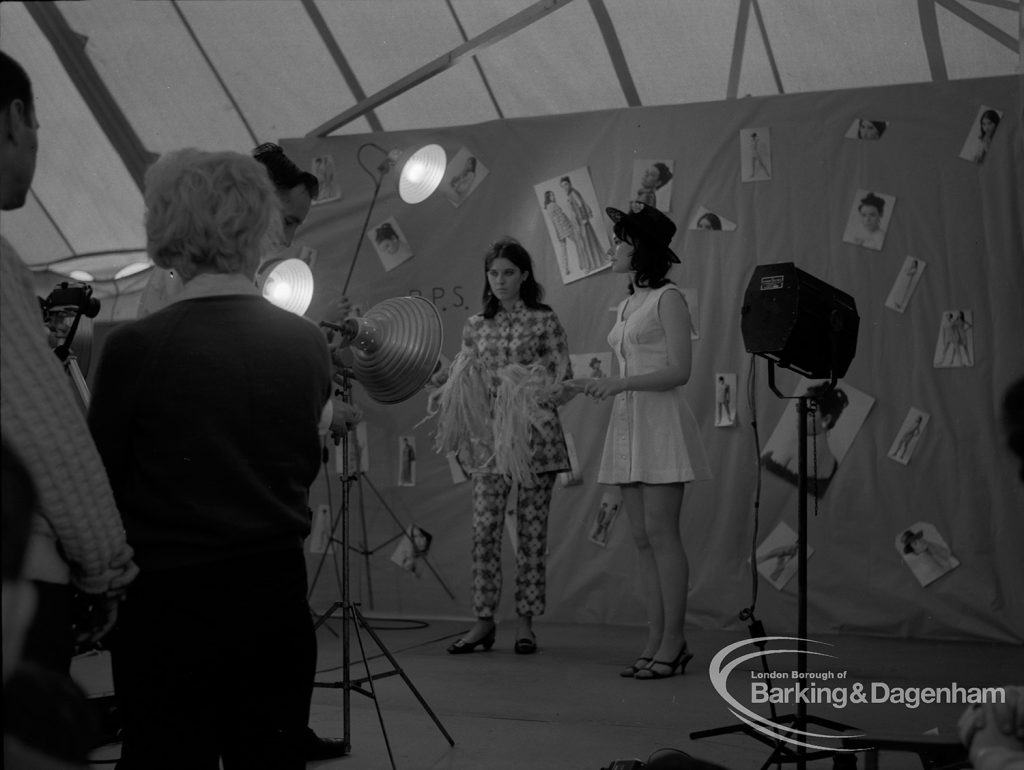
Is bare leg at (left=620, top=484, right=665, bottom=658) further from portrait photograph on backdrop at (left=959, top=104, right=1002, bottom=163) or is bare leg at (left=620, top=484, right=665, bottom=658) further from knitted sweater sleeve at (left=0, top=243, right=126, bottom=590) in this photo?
knitted sweater sleeve at (left=0, top=243, right=126, bottom=590)

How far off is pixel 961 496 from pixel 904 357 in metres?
0.68

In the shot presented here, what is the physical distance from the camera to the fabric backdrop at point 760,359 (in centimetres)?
486

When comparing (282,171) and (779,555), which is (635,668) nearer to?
(779,555)

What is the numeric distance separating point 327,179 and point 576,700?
10.9 ft

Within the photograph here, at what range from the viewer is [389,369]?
9.68 ft

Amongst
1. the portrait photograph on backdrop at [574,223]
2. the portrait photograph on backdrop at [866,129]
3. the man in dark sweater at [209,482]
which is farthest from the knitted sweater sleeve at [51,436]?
the portrait photograph on backdrop at [866,129]

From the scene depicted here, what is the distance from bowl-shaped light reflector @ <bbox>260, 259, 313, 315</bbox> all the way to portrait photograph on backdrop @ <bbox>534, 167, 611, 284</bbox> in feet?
9.48

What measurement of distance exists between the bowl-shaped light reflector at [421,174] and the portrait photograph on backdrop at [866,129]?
198cm

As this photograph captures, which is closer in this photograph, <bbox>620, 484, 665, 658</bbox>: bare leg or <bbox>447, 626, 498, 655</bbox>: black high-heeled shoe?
<bbox>620, 484, 665, 658</bbox>: bare leg


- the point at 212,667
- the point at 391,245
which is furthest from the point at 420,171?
the point at 212,667

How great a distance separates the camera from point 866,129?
16.7 ft

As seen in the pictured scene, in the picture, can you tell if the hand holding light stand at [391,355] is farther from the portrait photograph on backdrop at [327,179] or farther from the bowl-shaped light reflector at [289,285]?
the portrait photograph on backdrop at [327,179]

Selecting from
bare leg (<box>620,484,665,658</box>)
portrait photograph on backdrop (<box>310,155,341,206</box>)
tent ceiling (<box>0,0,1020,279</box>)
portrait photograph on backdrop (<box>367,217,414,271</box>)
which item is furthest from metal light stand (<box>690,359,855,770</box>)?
portrait photograph on backdrop (<box>310,155,341,206</box>)

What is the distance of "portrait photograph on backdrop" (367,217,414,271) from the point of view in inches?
227
